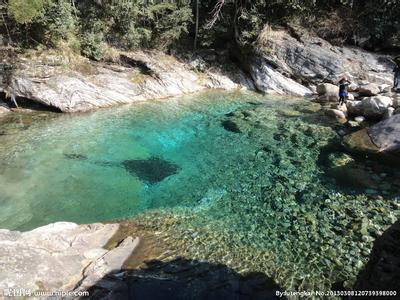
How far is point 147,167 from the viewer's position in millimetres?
12227

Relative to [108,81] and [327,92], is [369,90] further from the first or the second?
[108,81]

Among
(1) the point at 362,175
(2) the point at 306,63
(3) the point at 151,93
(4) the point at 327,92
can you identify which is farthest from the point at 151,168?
(2) the point at 306,63

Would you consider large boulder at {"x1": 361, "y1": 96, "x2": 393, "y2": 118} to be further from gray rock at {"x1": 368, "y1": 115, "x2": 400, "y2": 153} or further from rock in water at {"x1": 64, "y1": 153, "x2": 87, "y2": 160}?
rock in water at {"x1": 64, "y1": 153, "x2": 87, "y2": 160}

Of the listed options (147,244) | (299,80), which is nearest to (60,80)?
(147,244)

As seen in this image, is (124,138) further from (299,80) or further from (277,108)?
(299,80)

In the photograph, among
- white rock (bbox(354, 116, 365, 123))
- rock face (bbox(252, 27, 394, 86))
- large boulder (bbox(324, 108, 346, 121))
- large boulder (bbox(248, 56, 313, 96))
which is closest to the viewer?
white rock (bbox(354, 116, 365, 123))

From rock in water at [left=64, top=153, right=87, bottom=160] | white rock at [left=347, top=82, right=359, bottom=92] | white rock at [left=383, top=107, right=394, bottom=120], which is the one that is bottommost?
rock in water at [left=64, top=153, right=87, bottom=160]

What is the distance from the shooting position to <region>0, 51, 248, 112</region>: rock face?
17.9 meters

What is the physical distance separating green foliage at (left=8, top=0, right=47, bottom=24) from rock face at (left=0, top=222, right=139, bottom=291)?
575 inches

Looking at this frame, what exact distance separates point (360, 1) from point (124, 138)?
2287 cm

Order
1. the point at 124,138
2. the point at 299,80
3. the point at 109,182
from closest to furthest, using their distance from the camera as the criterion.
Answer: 1. the point at 109,182
2. the point at 124,138
3. the point at 299,80

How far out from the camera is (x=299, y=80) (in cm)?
2430

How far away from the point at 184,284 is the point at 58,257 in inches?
106

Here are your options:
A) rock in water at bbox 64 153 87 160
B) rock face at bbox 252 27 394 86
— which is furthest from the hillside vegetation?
rock in water at bbox 64 153 87 160
